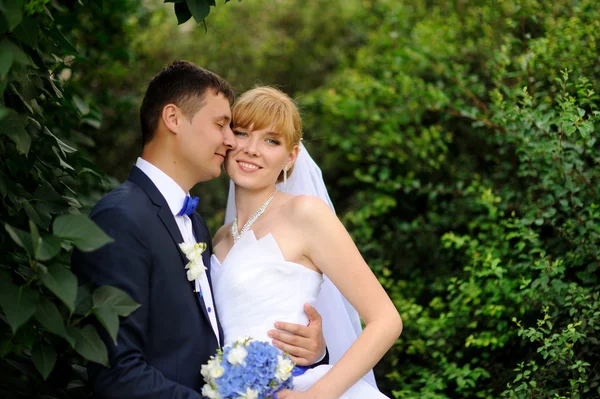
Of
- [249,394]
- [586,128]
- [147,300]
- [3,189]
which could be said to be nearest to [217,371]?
[249,394]

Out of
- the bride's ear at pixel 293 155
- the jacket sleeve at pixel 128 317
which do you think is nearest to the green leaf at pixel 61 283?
the jacket sleeve at pixel 128 317

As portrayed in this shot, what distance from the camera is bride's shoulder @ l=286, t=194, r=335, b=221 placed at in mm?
2906

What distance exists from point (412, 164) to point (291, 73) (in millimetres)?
3527

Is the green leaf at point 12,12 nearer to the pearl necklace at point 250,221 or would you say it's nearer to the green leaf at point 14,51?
the green leaf at point 14,51

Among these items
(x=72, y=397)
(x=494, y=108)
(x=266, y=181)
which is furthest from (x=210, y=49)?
(x=72, y=397)

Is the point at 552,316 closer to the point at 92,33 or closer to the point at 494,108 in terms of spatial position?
the point at 494,108

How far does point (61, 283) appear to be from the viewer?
6.38 ft

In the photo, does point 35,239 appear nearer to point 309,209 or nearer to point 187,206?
point 187,206

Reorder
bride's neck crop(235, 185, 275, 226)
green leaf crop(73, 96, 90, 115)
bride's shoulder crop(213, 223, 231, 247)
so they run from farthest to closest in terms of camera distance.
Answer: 1. green leaf crop(73, 96, 90, 115)
2. bride's shoulder crop(213, 223, 231, 247)
3. bride's neck crop(235, 185, 275, 226)

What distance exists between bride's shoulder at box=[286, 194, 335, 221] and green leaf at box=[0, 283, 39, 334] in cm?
123

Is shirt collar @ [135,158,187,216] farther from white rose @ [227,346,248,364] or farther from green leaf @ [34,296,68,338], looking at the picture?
green leaf @ [34,296,68,338]

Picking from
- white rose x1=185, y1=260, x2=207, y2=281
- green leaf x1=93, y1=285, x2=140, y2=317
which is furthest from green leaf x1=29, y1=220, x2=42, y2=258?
white rose x1=185, y1=260, x2=207, y2=281

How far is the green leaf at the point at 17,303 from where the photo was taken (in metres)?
1.91

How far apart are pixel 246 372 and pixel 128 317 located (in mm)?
453
